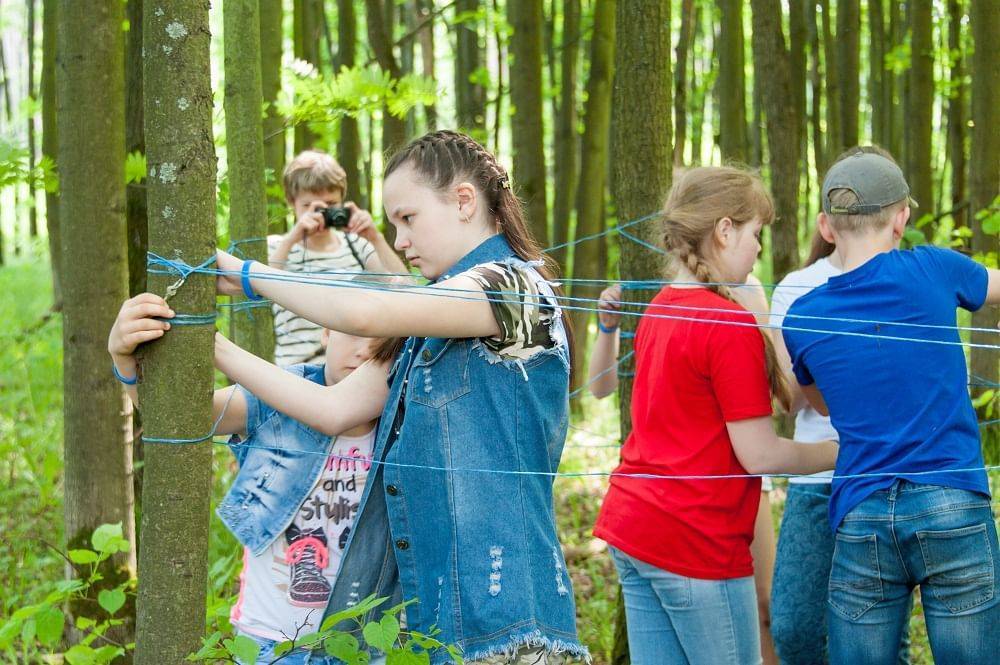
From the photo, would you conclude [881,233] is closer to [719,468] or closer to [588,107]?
[719,468]

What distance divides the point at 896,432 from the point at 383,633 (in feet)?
4.44

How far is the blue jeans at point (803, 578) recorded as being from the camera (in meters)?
3.26

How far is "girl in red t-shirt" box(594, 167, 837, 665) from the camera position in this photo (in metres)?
2.62

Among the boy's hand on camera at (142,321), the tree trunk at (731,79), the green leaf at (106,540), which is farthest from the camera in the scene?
the tree trunk at (731,79)

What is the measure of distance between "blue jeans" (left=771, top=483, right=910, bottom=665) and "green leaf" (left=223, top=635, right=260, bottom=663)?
2.04 metres

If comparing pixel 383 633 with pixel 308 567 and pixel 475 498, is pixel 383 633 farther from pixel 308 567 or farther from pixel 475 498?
pixel 308 567

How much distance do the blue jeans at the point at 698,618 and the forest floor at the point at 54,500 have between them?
3.74 feet

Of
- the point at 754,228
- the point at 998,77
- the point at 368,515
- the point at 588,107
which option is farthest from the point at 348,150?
the point at 368,515

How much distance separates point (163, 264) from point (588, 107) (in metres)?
5.84

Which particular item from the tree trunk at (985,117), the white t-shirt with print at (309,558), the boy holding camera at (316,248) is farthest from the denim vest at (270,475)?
the tree trunk at (985,117)

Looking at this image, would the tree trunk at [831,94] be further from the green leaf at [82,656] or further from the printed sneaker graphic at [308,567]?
Result: the green leaf at [82,656]

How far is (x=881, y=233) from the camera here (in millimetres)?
2561

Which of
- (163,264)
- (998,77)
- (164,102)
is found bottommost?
(163,264)

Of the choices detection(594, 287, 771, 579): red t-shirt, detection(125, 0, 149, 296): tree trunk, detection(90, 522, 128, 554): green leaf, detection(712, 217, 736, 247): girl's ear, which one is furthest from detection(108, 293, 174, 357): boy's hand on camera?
detection(125, 0, 149, 296): tree trunk
